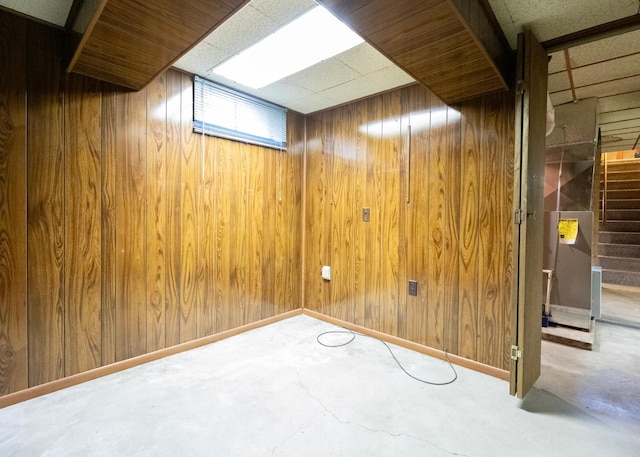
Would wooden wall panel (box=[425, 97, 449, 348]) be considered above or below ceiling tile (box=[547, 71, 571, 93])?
below

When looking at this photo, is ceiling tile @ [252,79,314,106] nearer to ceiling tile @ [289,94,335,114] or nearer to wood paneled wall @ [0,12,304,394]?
ceiling tile @ [289,94,335,114]

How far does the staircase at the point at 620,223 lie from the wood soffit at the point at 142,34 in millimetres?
7386

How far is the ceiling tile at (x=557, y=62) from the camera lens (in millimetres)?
2172

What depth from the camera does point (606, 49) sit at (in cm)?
207

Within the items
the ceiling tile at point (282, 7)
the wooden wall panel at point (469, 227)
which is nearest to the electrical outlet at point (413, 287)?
the wooden wall panel at point (469, 227)

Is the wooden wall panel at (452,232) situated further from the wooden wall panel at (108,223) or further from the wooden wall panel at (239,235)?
the wooden wall panel at (108,223)

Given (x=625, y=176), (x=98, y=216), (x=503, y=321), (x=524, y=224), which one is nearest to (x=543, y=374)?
(x=503, y=321)

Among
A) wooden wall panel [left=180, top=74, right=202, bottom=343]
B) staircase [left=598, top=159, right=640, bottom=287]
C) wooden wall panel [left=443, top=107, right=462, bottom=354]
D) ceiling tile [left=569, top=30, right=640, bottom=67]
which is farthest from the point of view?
staircase [left=598, top=159, right=640, bottom=287]

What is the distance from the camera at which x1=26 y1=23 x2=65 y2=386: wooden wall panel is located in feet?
6.24

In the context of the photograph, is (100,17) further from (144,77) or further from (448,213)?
(448,213)

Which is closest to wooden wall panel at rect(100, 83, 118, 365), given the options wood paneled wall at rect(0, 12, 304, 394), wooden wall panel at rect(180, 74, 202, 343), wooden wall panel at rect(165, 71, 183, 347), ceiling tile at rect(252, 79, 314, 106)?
wood paneled wall at rect(0, 12, 304, 394)

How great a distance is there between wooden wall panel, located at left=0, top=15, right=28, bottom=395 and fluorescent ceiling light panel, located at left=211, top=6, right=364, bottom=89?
4.03 ft

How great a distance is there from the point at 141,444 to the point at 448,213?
253 centimetres

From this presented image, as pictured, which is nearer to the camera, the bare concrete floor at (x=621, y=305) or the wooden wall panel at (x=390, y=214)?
the wooden wall panel at (x=390, y=214)
